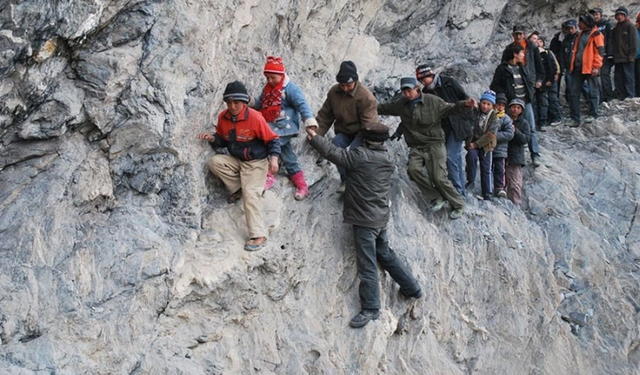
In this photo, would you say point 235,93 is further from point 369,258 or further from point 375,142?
point 369,258

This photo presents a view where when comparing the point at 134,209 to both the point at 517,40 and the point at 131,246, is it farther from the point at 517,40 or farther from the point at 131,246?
the point at 517,40

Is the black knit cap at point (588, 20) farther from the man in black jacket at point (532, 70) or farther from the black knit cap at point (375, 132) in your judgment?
the black knit cap at point (375, 132)

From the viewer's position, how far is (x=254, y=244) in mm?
7910

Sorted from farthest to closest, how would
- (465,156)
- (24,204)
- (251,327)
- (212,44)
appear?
1. (465,156)
2. (212,44)
3. (251,327)
4. (24,204)

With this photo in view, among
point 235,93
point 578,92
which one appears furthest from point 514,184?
point 235,93

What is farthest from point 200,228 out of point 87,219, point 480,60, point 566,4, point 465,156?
point 566,4

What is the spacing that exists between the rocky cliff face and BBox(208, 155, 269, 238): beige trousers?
0.78 ft

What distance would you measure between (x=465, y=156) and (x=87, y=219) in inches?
263

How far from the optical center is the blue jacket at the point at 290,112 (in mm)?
8641

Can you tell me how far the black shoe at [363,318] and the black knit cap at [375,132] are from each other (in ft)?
6.55

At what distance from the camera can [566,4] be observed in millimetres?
16141

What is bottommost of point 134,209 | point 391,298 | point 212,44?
point 391,298

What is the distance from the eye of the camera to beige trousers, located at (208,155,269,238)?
796 cm

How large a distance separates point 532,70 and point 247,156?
251 inches
